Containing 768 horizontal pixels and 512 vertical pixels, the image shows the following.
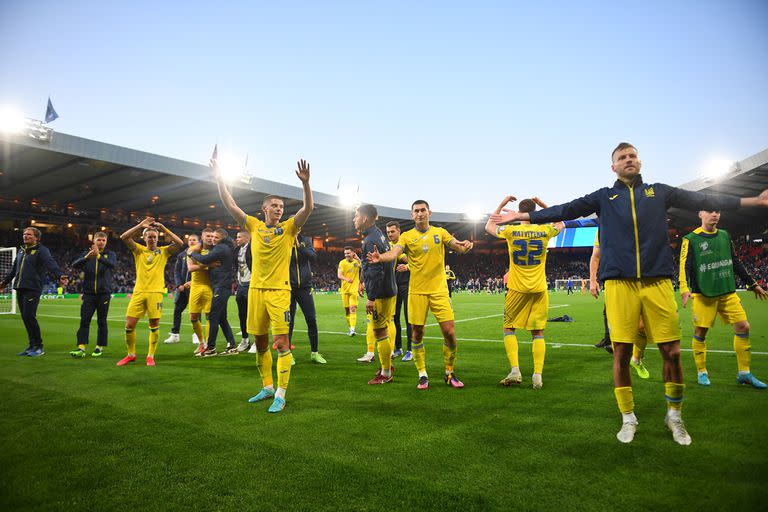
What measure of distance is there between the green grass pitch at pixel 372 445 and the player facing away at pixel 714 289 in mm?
330

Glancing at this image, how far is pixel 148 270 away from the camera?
7.43m

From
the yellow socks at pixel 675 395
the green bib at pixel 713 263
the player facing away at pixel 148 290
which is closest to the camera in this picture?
the yellow socks at pixel 675 395

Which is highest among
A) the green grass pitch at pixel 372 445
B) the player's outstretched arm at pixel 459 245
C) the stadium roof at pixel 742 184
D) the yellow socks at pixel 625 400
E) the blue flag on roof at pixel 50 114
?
the blue flag on roof at pixel 50 114

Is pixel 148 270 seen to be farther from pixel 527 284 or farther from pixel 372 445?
pixel 527 284

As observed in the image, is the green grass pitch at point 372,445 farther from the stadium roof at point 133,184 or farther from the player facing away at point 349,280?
the stadium roof at point 133,184

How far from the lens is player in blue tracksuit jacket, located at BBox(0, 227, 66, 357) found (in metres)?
8.15

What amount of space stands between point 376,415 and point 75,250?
158 ft

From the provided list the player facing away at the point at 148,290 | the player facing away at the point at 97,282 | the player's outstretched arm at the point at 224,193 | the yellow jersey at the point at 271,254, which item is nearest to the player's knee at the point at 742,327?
the yellow jersey at the point at 271,254

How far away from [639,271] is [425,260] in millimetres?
2469

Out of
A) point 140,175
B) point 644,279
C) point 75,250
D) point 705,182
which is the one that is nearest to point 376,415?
point 644,279

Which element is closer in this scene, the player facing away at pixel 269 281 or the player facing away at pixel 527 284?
the player facing away at pixel 269 281

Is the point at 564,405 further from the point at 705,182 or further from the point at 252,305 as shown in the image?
the point at 705,182

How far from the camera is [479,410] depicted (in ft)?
14.1

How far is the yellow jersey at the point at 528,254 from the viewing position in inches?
216
